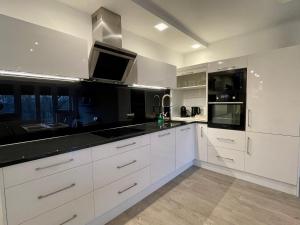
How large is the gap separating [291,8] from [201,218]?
281 centimetres

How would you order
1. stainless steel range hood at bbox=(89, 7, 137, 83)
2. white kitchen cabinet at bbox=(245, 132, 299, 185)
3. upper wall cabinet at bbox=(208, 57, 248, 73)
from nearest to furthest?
stainless steel range hood at bbox=(89, 7, 137, 83)
white kitchen cabinet at bbox=(245, 132, 299, 185)
upper wall cabinet at bbox=(208, 57, 248, 73)

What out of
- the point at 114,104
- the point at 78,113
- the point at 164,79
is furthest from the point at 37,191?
the point at 164,79

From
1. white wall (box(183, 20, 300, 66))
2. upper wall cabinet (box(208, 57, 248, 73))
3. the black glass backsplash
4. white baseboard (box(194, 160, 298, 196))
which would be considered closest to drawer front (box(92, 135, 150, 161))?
the black glass backsplash

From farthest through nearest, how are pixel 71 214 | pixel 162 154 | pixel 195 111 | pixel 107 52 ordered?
pixel 195 111 < pixel 162 154 < pixel 107 52 < pixel 71 214

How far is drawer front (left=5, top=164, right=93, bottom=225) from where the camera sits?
107 centimetres

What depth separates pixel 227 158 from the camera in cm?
259

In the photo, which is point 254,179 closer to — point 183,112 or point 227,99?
point 227,99

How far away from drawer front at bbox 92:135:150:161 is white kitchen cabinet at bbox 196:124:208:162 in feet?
4.22

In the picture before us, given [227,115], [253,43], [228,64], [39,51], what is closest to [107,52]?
[39,51]

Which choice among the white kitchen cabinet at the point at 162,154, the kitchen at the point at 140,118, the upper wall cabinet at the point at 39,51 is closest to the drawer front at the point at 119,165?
the kitchen at the point at 140,118

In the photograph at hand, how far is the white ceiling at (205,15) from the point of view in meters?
1.91

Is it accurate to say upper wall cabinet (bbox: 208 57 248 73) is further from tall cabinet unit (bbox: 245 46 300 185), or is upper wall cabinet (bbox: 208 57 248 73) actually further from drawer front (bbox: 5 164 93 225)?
drawer front (bbox: 5 164 93 225)

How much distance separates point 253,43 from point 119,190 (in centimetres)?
309

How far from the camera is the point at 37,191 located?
116 cm
